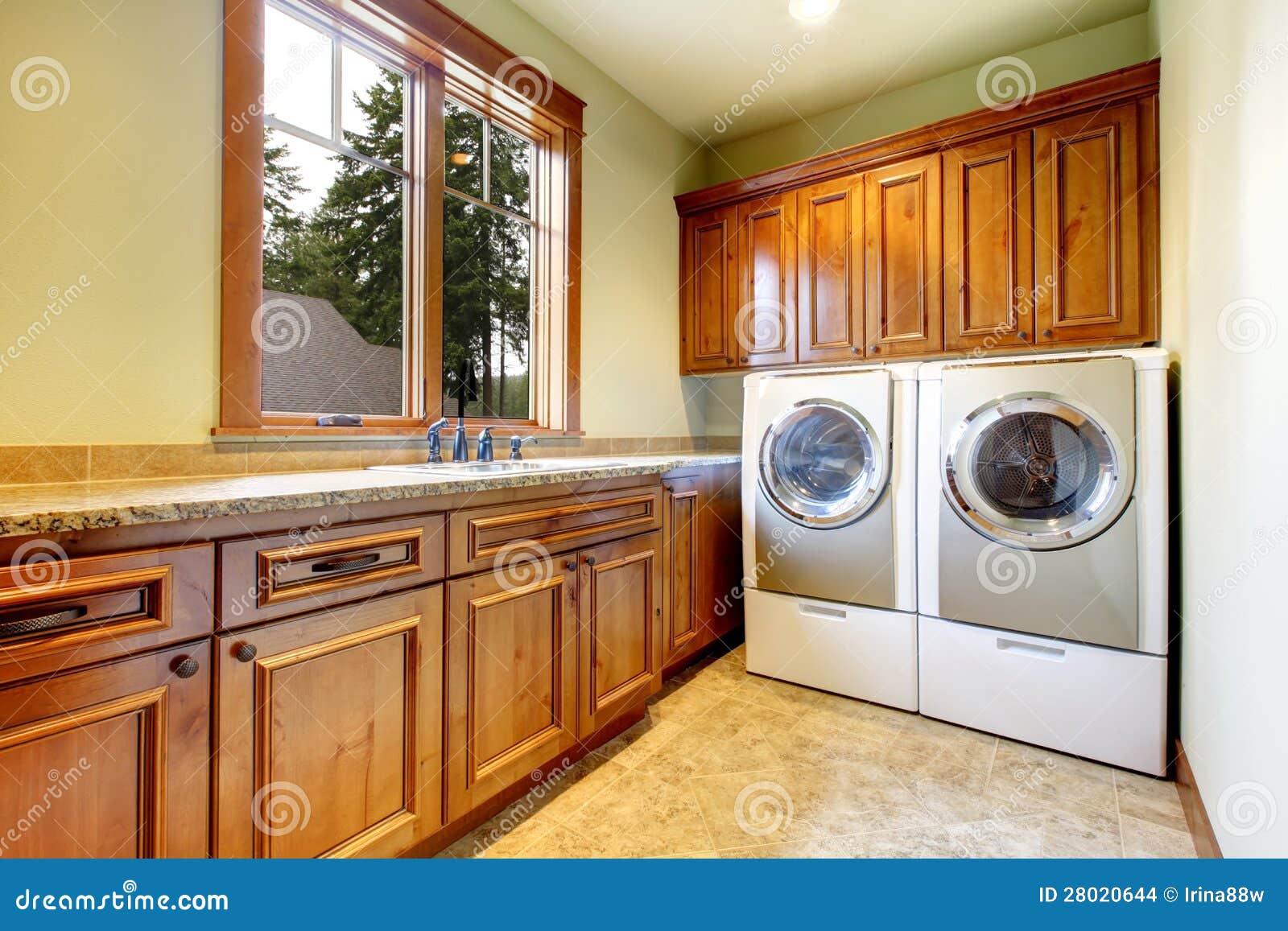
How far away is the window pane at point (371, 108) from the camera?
2049 millimetres

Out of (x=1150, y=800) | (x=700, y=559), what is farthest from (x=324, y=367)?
(x=1150, y=800)

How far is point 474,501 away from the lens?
1.51 meters

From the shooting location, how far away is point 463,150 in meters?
2.44

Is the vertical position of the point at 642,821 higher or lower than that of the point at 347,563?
lower

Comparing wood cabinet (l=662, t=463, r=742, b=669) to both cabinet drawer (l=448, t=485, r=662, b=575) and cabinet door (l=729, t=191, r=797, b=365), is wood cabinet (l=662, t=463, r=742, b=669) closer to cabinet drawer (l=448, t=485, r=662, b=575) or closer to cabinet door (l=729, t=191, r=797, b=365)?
cabinet drawer (l=448, t=485, r=662, b=575)

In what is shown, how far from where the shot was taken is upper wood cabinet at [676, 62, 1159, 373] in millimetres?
2316

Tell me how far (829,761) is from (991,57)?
3.21 metres

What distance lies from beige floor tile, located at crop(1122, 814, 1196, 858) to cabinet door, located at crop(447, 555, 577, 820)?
1.52 meters

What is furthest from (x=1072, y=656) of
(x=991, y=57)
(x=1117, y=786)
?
(x=991, y=57)

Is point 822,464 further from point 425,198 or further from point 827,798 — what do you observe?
point 425,198

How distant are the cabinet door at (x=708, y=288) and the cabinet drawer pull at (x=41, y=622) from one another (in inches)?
113

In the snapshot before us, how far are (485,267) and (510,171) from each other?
0.49 metres

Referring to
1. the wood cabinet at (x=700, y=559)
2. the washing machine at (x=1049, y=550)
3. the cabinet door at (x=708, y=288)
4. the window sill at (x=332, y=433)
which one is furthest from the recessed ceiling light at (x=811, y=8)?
the window sill at (x=332, y=433)
